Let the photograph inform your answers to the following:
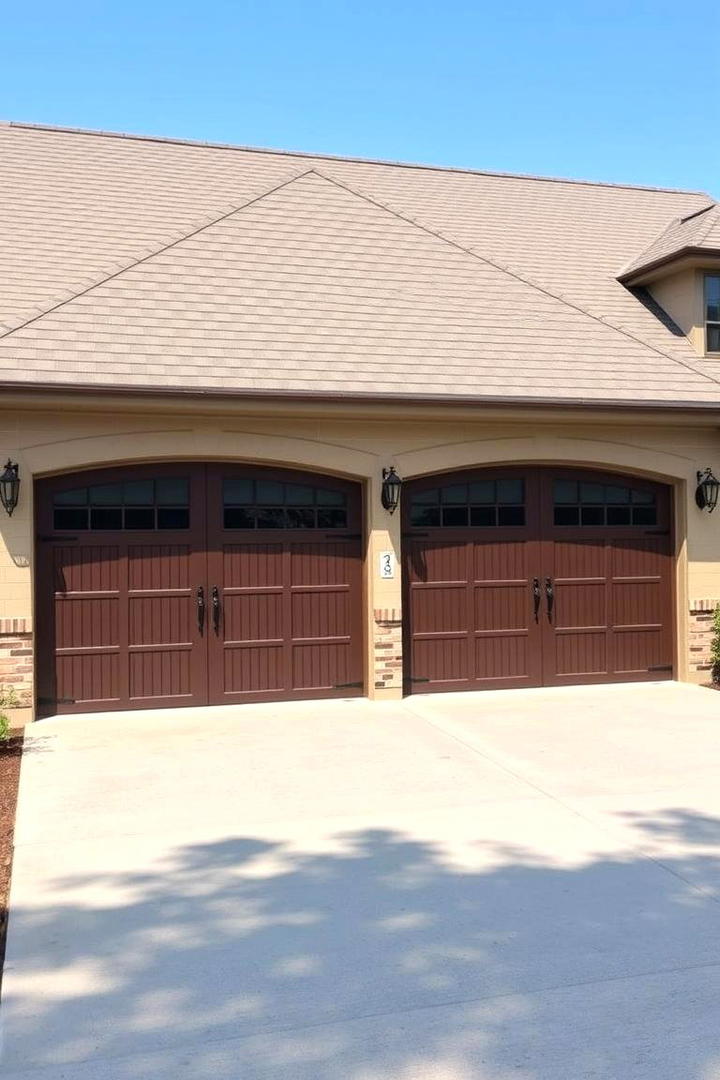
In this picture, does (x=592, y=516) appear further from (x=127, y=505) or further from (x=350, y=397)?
(x=127, y=505)

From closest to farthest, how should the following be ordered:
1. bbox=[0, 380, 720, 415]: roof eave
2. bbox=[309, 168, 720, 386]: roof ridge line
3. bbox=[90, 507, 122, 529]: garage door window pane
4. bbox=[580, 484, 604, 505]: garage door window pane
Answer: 1. bbox=[0, 380, 720, 415]: roof eave
2. bbox=[90, 507, 122, 529]: garage door window pane
3. bbox=[580, 484, 604, 505]: garage door window pane
4. bbox=[309, 168, 720, 386]: roof ridge line

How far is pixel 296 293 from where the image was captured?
38.0ft

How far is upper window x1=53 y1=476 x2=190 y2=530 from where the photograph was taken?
1012 centimetres

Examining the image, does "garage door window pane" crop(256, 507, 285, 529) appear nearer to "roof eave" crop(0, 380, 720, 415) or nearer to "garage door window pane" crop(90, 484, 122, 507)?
"roof eave" crop(0, 380, 720, 415)

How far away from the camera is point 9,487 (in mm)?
9586

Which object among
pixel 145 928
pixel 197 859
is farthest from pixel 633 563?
pixel 145 928

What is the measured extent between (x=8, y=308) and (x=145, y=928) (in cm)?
770

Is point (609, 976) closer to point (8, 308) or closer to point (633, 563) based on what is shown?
point (633, 563)

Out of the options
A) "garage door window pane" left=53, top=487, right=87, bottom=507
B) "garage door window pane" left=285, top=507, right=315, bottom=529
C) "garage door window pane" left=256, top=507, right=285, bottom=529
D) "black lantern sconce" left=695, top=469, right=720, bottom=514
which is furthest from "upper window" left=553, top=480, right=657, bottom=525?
"garage door window pane" left=53, top=487, right=87, bottom=507

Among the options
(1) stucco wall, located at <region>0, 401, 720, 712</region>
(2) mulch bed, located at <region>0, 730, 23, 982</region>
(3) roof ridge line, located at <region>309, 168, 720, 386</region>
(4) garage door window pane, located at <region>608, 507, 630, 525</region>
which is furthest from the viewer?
(3) roof ridge line, located at <region>309, 168, 720, 386</region>

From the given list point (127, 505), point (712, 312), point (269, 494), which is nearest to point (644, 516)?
point (712, 312)

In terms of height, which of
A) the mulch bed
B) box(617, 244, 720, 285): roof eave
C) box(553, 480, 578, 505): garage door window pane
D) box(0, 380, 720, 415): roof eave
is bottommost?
the mulch bed

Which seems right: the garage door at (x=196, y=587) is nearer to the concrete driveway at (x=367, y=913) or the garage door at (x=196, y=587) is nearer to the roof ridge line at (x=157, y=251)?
the roof ridge line at (x=157, y=251)

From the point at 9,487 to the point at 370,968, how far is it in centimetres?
684
